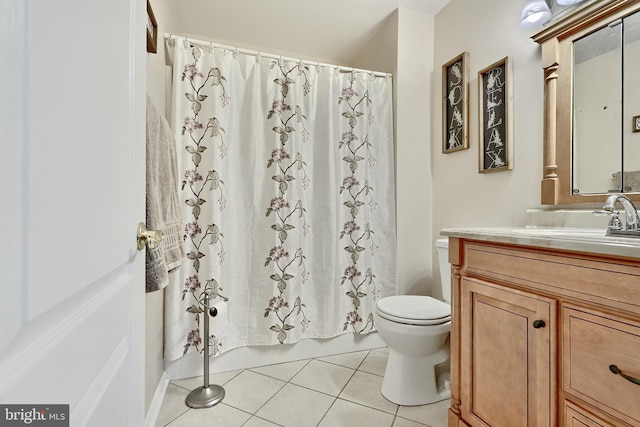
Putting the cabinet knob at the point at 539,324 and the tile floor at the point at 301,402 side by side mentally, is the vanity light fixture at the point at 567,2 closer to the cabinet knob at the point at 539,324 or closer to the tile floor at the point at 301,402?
the cabinet knob at the point at 539,324

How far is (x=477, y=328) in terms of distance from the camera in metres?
1.12

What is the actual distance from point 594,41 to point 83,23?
1802mm

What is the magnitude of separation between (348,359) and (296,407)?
0.59 metres

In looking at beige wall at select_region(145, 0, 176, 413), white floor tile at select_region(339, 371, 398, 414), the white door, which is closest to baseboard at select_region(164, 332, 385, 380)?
beige wall at select_region(145, 0, 176, 413)

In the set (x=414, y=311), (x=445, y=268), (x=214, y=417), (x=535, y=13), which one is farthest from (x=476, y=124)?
(x=214, y=417)

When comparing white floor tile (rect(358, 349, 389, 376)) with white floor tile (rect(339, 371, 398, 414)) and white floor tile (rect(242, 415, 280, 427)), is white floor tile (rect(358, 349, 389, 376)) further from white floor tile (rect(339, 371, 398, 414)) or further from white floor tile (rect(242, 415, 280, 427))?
white floor tile (rect(242, 415, 280, 427))

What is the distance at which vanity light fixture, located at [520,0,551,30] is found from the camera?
1.38 meters

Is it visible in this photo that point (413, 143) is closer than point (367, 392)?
No

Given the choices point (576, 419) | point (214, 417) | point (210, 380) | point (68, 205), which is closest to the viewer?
point (68, 205)

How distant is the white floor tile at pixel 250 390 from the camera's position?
1.51 metres

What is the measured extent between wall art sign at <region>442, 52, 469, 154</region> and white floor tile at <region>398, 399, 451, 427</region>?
148 centimetres

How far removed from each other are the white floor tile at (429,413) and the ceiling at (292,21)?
247 centimetres

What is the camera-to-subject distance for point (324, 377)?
175cm

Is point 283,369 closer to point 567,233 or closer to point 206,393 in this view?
point 206,393
